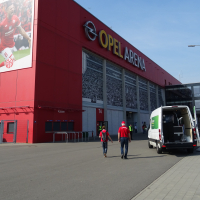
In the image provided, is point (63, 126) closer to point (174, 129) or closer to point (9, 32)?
point (9, 32)

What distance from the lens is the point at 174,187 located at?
5004 mm

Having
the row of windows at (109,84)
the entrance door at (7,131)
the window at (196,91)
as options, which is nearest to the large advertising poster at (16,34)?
the entrance door at (7,131)

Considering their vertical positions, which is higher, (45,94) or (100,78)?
(100,78)

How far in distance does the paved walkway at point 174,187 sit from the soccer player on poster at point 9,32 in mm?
19237

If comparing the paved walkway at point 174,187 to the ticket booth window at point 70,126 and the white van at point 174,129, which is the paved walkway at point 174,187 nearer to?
the white van at point 174,129

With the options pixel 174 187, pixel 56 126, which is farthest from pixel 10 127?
pixel 174 187

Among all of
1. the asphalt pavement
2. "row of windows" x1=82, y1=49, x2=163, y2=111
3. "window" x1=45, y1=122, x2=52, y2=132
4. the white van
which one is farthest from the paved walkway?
"row of windows" x1=82, y1=49, x2=163, y2=111

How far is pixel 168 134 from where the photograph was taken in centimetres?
1145

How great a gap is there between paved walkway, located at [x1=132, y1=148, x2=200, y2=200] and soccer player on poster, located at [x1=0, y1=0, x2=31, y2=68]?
63.1 ft

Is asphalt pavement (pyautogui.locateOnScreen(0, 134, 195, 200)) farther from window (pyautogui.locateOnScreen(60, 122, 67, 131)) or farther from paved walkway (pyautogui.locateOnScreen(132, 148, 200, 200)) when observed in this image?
window (pyautogui.locateOnScreen(60, 122, 67, 131))

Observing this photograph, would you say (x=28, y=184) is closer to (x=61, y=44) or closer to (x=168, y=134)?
(x=168, y=134)

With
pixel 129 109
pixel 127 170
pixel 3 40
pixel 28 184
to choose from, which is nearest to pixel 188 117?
pixel 127 170

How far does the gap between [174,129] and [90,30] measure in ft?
61.8

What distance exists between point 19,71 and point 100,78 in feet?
38.7
